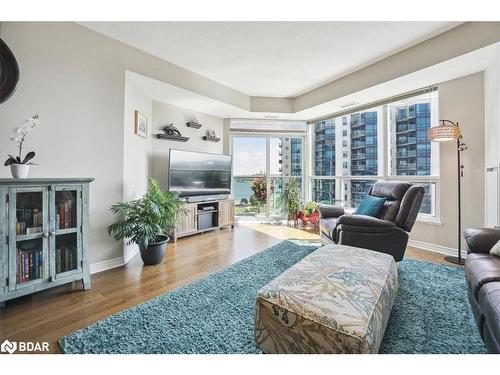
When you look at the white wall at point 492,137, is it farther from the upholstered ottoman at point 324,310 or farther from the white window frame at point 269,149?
the white window frame at point 269,149

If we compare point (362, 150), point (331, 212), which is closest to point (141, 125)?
point (331, 212)

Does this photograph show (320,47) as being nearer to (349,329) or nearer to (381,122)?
(381,122)

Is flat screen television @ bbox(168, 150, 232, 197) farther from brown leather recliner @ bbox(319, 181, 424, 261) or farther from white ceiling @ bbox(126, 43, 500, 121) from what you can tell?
brown leather recliner @ bbox(319, 181, 424, 261)

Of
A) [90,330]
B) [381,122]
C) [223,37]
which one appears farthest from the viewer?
[381,122]

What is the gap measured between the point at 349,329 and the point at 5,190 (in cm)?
228

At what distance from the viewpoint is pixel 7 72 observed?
1.85m

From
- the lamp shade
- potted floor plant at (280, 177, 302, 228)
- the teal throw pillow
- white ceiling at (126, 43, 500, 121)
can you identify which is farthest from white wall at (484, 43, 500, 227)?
potted floor plant at (280, 177, 302, 228)

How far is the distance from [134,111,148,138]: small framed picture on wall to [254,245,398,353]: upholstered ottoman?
2.65 m

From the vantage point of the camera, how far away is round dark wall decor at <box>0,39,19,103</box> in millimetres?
1826

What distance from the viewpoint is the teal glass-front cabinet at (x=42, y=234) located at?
1.61 m

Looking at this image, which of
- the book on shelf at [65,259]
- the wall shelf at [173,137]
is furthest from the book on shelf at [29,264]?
the wall shelf at [173,137]

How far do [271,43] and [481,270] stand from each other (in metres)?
2.70

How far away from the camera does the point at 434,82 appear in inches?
118
